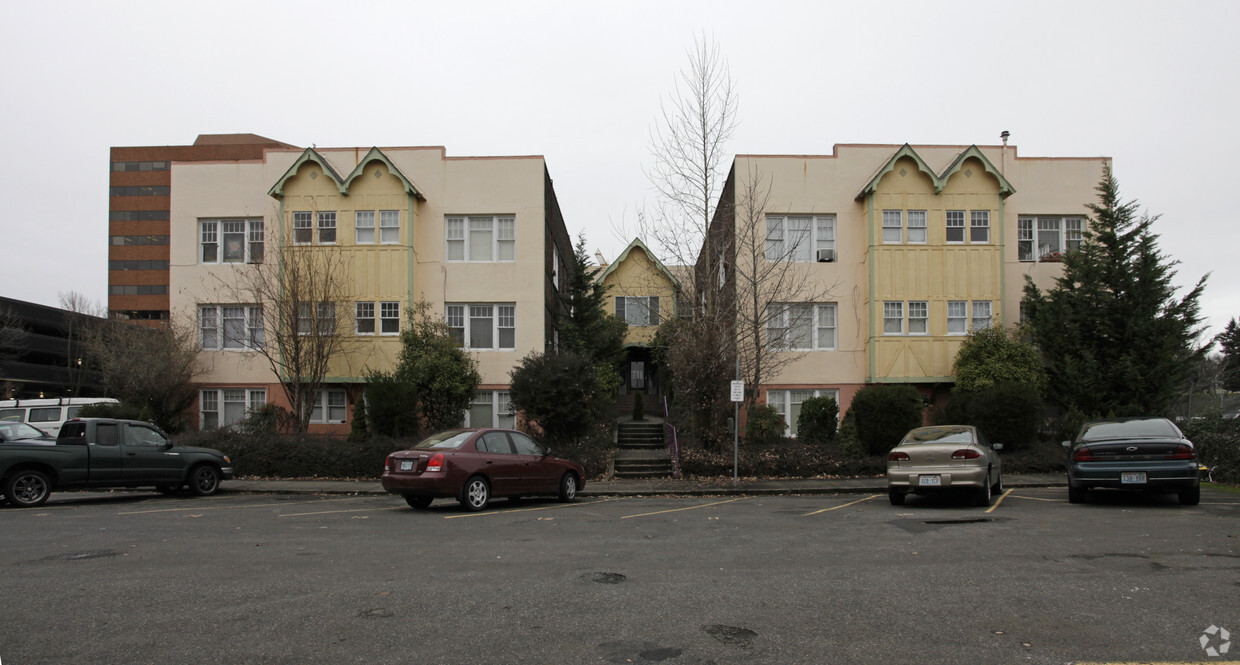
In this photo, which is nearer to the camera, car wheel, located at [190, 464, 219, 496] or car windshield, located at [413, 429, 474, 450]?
car windshield, located at [413, 429, 474, 450]

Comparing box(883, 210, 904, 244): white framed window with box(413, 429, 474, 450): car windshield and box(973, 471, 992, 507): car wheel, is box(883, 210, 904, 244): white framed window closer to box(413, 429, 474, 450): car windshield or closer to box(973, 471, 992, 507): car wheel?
box(973, 471, 992, 507): car wheel

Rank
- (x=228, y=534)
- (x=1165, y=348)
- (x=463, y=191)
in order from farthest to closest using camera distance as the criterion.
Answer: (x=463, y=191), (x=1165, y=348), (x=228, y=534)

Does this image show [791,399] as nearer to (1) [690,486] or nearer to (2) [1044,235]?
(1) [690,486]

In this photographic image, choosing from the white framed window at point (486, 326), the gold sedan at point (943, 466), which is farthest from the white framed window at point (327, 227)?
the gold sedan at point (943, 466)

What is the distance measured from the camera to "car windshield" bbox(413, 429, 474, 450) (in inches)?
555

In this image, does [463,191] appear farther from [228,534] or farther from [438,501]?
[228,534]

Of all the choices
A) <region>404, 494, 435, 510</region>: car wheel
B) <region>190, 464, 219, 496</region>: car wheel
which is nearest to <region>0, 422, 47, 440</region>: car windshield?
<region>190, 464, 219, 496</region>: car wheel

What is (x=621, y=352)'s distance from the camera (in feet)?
108

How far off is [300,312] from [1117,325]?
23.1 metres

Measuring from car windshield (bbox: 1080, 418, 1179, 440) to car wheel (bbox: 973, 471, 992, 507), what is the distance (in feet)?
5.85

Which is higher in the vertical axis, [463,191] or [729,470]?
[463,191]

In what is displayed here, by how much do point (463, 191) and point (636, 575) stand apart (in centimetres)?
2028

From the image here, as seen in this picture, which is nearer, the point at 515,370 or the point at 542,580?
the point at 542,580

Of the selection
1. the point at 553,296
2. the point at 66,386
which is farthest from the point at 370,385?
the point at 66,386
